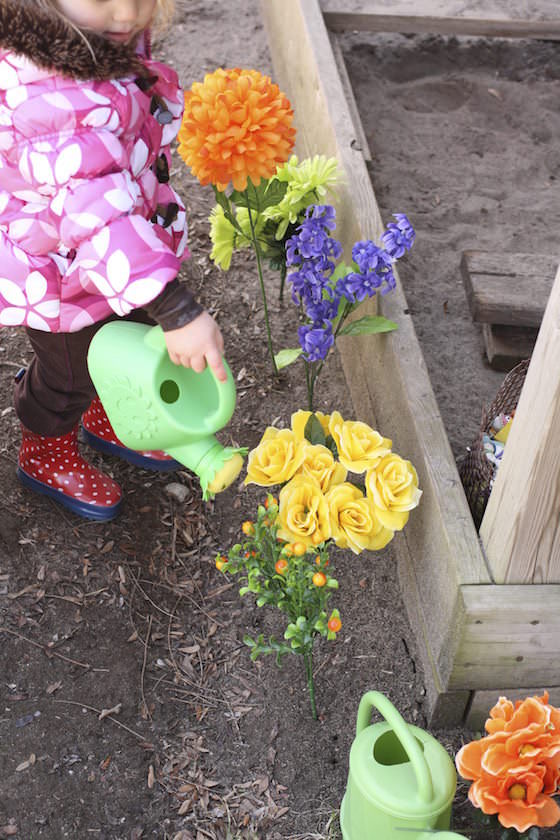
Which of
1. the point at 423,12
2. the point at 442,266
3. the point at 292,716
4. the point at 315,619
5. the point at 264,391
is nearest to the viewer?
the point at 315,619

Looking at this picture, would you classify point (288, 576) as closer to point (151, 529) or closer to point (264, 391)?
point (151, 529)

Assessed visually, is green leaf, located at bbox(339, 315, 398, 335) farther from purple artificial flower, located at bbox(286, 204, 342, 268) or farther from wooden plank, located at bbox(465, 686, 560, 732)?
wooden plank, located at bbox(465, 686, 560, 732)

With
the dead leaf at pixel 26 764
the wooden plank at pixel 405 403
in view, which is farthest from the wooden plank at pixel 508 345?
the dead leaf at pixel 26 764

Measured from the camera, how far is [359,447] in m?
1.71

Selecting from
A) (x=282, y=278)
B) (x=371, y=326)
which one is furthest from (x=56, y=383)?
(x=282, y=278)

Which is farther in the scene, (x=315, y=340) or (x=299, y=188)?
(x=299, y=188)

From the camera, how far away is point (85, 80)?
4.82 ft

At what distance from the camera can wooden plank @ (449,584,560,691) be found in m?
1.60

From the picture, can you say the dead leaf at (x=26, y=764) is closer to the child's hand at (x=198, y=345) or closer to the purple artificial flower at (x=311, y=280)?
the child's hand at (x=198, y=345)

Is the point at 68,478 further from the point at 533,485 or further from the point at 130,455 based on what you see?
the point at 533,485

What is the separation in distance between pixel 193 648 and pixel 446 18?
2604 millimetres

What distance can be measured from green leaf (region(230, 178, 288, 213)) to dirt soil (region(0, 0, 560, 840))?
0.48 metres

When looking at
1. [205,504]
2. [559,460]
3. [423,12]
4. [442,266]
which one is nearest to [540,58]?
[423,12]

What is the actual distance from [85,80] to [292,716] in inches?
47.2
